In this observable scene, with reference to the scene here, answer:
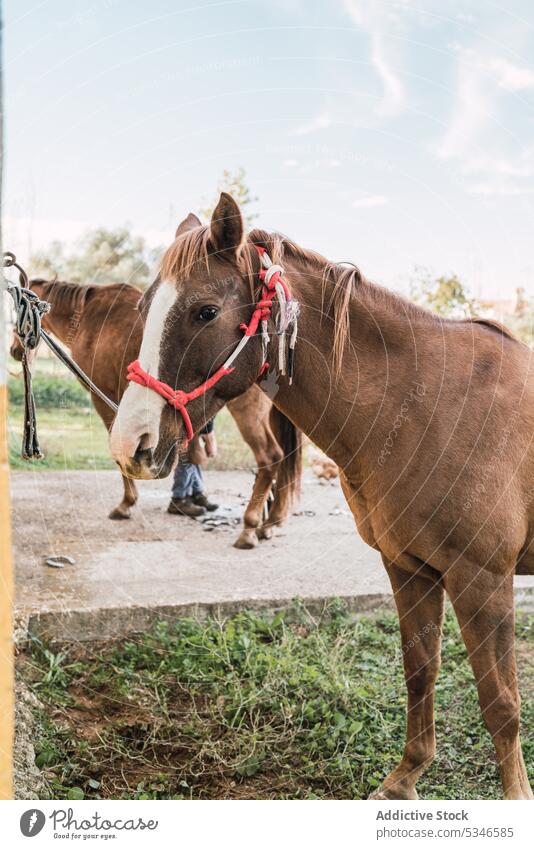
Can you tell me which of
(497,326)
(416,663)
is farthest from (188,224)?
(416,663)

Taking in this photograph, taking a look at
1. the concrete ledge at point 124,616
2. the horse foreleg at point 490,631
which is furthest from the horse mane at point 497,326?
the concrete ledge at point 124,616

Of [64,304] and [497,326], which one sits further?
[64,304]

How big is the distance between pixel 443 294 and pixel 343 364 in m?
2.03

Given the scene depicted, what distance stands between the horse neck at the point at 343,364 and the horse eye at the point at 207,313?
285 millimetres

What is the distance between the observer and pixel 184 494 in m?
5.99

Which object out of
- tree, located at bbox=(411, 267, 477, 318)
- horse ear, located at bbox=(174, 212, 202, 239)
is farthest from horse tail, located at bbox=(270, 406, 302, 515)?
horse ear, located at bbox=(174, 212, 202, 239)

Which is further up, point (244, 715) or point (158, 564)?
point (244, 715)

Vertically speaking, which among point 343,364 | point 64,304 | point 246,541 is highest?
point 343,364

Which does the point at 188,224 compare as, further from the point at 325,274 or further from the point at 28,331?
the point at 28,331

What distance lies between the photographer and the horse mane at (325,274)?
2.00 m

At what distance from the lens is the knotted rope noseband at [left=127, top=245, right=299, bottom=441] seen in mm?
1976

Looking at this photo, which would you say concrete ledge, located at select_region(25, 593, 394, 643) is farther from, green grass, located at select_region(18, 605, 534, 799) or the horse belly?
the horse belly

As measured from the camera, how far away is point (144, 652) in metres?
3.45

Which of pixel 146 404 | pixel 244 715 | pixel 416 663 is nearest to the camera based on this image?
pixel 146 404
